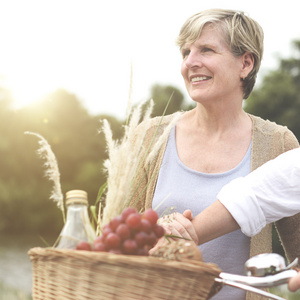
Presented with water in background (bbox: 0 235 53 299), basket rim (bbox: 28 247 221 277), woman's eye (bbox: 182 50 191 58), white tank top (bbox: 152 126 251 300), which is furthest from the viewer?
water in background (bbox: 0 235 53 299)

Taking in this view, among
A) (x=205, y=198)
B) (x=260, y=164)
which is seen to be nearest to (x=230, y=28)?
(x=260, y=164)

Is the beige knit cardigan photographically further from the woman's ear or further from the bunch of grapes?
the bunch of grapes

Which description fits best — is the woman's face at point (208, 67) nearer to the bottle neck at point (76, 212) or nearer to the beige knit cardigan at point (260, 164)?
the beige knit cardigan at point (260, 164)

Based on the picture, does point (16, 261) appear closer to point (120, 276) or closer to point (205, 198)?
point (205, 198)

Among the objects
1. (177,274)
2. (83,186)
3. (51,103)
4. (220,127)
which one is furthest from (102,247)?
(51,103)

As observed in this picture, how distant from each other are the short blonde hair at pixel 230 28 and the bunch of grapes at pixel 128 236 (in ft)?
5.25

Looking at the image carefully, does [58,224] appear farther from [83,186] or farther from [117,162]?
[117,162]

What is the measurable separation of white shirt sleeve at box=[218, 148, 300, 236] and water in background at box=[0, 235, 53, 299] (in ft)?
80.3

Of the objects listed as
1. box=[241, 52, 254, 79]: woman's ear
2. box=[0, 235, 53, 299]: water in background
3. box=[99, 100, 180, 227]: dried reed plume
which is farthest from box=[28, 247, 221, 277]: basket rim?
box=[0, 235, 53, 299]: water in background

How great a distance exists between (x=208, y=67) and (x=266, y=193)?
1233 mm

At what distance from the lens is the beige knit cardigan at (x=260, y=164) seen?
2709mm

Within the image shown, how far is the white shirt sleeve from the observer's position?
1.78 meters

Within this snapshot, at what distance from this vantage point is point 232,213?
5.96 feet

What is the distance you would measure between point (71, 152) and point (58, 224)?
5517mm
